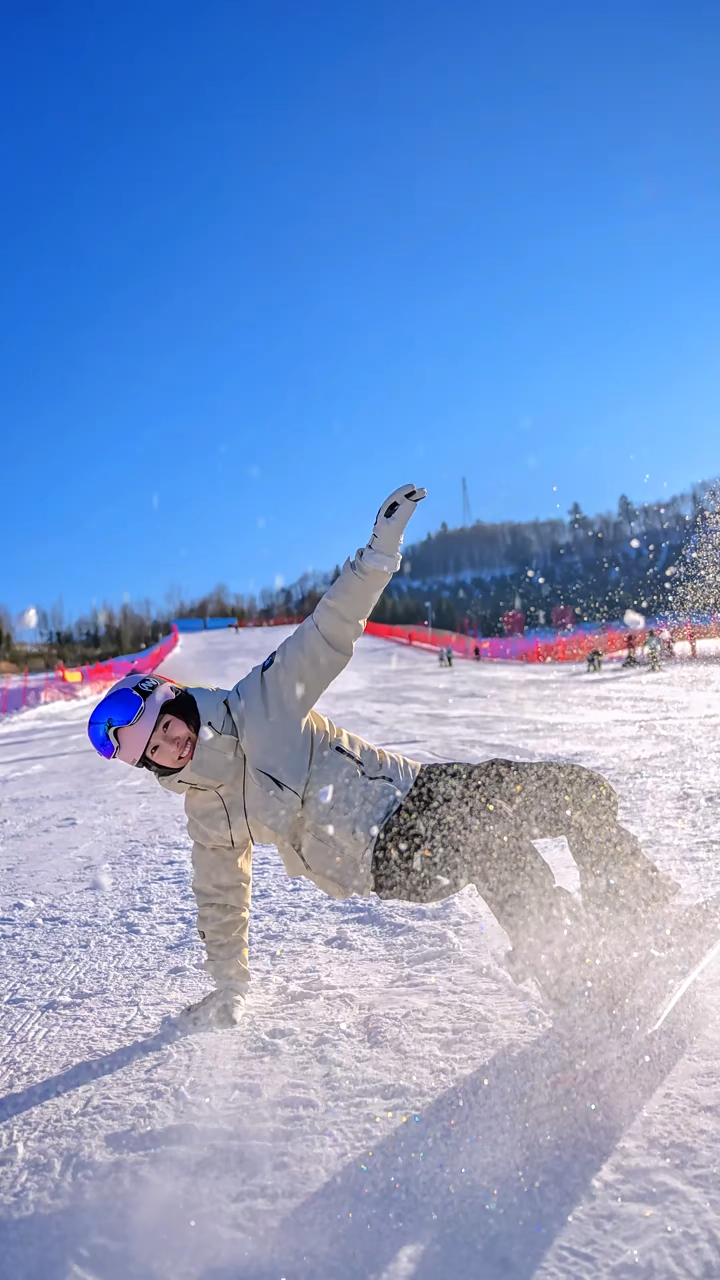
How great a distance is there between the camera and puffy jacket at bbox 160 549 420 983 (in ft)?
7.89

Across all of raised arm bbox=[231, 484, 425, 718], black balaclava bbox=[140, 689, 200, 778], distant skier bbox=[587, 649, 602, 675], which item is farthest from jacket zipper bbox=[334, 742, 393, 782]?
distant skier bbox=[587, 649, 602, 675]

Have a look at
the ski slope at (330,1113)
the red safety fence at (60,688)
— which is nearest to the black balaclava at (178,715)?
the ski slope at (330,1113)

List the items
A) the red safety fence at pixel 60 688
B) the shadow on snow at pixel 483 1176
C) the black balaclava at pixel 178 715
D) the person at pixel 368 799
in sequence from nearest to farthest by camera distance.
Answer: the shadow on snow at pixel 483 1176 < the person at pixel 368 799 < the black balaclava at pixel 178 715 < the red safety fence at pixel 60 688

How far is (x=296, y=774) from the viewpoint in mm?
2412

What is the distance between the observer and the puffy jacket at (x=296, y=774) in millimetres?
2406

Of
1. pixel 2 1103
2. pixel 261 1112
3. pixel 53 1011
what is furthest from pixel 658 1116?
pixel 53 1011

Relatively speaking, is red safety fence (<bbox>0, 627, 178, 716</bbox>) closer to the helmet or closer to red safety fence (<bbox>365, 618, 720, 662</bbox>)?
red safety fence (<bbox>365, 618, 720, 662</bbox>)

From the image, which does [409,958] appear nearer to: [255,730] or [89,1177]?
[255,730]

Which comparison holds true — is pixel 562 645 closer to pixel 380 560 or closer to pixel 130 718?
pixel 380 560

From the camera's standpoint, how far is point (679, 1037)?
87.5 inches

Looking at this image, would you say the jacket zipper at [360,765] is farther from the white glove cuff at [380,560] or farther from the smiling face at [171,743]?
the white glove cuff at [380,560]

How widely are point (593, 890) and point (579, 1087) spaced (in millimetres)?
532

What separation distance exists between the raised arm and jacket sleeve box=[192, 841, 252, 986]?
516 millimetres

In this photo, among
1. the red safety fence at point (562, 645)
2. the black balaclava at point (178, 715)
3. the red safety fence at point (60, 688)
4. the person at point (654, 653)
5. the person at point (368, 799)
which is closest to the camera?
the person at point (368, 799)
